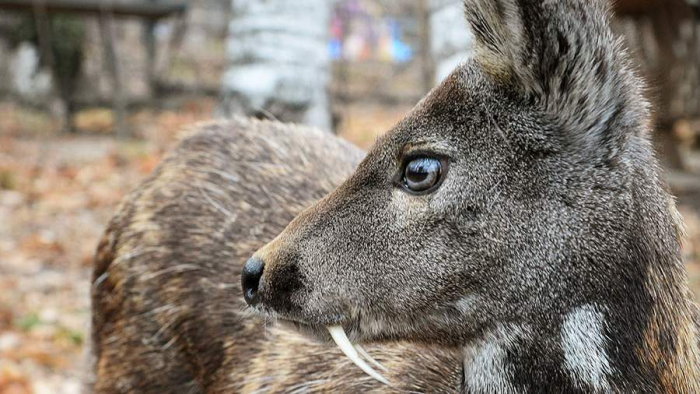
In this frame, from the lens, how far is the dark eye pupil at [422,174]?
2.23m

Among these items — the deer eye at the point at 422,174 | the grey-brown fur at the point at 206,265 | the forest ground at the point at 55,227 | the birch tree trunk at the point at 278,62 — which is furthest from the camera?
the birch tree trunk at the point at 278,62

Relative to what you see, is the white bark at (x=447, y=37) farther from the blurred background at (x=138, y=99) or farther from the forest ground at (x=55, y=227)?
the forest ground at (x=55, y=227)

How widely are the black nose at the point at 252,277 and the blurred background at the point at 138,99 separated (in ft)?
2.02

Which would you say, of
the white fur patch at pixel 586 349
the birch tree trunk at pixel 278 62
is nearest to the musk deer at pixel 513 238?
the white fur patch at pixel 586 349

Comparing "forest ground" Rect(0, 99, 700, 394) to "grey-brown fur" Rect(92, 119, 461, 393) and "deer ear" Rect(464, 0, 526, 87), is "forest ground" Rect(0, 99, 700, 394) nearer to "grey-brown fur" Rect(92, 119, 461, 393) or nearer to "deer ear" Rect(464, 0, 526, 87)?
"grey-brown fur" Rect(92, 119, 461, 393)

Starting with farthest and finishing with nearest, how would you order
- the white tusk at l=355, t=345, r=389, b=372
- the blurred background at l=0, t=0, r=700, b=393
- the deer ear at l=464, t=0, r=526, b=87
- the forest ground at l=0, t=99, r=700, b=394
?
the blurred background at l=0, t=0, r=700, b=393, the forest ground at l=0, t=99, r=700, b=394, the white tusk at l=355, t=345, r=389, b=372, the deer ear at l=464, t=0, r=526, b=87

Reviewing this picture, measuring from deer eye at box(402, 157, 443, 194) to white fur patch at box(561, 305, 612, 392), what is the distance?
0.49 m

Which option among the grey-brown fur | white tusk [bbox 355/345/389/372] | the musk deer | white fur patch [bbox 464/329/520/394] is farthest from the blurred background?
white fur patch [bbox 464/329/520/394]

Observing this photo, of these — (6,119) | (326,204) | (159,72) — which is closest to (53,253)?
(326,204)

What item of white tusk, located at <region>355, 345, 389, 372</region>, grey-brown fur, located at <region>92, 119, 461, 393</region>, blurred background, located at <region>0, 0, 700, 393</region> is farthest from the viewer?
blurred background, located at <region>0, 0, 700, 393</region>

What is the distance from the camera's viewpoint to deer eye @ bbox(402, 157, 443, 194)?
2227 millimetres

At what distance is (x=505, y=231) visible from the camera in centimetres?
218

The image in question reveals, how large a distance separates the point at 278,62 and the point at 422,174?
3310mm

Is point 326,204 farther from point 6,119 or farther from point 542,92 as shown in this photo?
point 6,119
